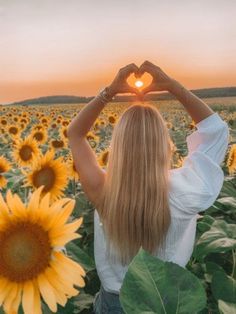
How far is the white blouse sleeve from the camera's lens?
2.63 metres

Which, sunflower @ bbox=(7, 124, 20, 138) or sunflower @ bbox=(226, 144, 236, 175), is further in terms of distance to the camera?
sunflower @ bbox=(7, 124, 20, 138)

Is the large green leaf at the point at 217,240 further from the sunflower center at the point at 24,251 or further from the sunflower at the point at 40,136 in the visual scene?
the sunflower at the point at 40,136

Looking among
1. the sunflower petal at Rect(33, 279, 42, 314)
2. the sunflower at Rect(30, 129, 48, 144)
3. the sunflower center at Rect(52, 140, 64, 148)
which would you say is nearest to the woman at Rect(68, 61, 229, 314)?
the sunflower petal at Rect(33, 279, 42, 314)

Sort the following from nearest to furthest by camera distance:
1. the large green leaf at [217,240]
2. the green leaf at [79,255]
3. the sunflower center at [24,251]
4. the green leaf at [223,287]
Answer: the sunflower center at [24,251], the green leaf at [223,287], the green leaf at [79,255], the large green leaf at [217,240]

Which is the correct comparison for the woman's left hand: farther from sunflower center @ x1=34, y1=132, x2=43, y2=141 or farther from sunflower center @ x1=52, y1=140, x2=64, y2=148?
sunflower center @ x1=34, y1=132, x2=43, y2=141

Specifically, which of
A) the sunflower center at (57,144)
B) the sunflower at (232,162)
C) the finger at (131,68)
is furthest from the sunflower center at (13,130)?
the finger at (131,68)

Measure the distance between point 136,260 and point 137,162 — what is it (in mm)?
1380

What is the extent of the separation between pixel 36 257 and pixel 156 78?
4.69 ft

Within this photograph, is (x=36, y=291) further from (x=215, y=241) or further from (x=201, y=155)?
(x=201, y=155)

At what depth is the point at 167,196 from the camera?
263 cm

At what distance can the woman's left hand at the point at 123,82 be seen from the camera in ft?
8.65

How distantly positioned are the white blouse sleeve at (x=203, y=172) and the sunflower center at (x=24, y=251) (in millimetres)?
1151

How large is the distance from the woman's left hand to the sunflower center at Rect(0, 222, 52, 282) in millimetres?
1211

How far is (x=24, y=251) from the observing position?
1526 millimetres
